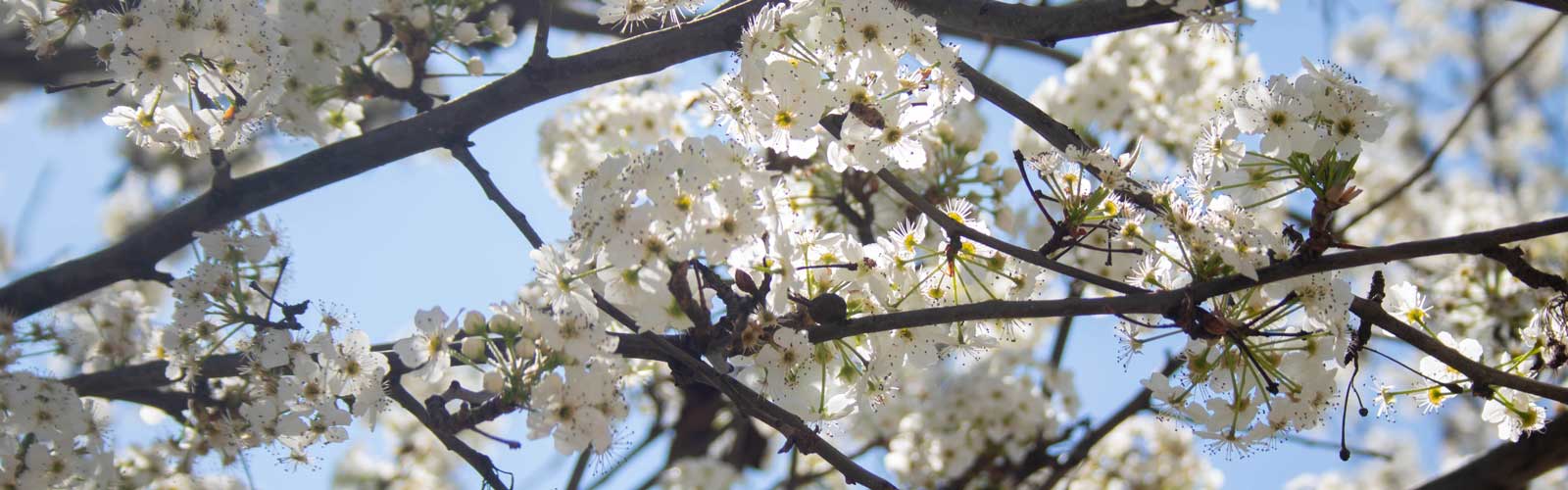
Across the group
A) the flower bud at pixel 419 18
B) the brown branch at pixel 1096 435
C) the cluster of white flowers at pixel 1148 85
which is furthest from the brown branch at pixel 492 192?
the cluster of white flowers at pixel 1148 85

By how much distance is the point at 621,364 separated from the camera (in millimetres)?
2391

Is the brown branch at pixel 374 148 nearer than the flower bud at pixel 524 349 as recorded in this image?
No

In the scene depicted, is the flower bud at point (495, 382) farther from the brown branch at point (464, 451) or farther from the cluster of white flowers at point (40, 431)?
the cluster of white flowers at point (40, 431)

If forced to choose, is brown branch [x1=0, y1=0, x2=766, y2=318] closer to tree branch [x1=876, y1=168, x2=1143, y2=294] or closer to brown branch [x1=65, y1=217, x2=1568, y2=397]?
tree branch [x1=876, y1=168, x2=1143, y2=294]

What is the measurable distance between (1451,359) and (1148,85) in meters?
3.13

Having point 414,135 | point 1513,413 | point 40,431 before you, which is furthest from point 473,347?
point 1513,413

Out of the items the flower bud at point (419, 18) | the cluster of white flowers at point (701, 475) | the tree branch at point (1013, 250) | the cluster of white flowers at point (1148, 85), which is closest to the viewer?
the tree branch at point (1013, 250)

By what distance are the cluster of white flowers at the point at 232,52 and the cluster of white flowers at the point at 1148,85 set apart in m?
2.85

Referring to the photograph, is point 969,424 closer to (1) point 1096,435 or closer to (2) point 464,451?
(1) point 1096,435

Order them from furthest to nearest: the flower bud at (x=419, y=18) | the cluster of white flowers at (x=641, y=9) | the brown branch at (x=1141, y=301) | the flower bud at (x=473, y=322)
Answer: the flower bud at (x=419, y=18), the cluster of white flowers at (x=641, y=9), the flower bud at (x=473, y=322), the brown branch at (x=1141, y=301)

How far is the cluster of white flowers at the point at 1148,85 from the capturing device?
16.3 feet

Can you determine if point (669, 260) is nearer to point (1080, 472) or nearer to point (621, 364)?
point (621, 364)

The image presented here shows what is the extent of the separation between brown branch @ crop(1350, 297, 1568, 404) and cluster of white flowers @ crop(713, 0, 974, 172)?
2.93 ft

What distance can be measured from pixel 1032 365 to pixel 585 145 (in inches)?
118
